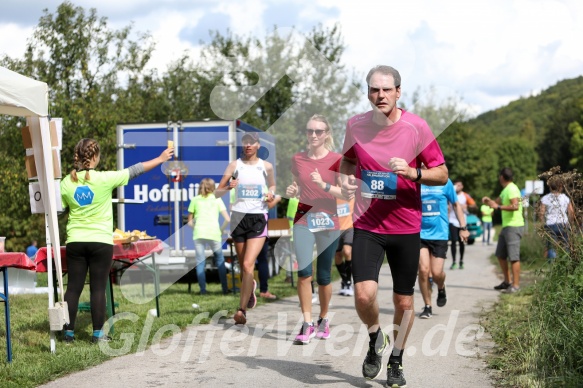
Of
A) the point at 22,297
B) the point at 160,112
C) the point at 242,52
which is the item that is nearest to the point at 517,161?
the point at 242,52

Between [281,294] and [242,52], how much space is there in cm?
2545

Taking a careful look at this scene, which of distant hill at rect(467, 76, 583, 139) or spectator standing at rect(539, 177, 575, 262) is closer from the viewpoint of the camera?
spectator standing at rect(539, 177, 575, 262)

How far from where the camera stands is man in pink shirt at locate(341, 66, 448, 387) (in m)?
5.69

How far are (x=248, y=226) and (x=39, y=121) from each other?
8.94 feet

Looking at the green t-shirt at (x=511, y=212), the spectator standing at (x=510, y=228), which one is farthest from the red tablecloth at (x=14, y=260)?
the green t-shirt at (x=511, y=212)

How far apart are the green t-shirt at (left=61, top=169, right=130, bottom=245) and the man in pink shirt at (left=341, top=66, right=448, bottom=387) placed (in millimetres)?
2801

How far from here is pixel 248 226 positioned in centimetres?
905

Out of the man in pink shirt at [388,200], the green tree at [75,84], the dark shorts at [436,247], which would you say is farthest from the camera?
the green tree at [75,84]

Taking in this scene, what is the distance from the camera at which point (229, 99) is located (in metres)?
20.8

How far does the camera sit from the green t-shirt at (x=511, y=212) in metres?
13.3

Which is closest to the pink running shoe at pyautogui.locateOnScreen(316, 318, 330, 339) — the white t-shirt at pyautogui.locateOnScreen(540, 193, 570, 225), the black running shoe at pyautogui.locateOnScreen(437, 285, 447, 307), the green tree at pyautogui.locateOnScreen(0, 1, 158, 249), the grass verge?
the grass verge

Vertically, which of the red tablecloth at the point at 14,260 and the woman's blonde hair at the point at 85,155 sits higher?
the woman's blonde hair at the point at 85,155

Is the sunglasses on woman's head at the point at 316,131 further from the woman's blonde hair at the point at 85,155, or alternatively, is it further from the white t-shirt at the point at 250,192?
the woman's blonde hair at the point at 85,155

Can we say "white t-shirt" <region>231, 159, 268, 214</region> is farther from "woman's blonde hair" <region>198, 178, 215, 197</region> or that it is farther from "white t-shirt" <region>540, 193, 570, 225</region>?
"woman's blonde hair" <region>198, 178, 215, 197</region>
